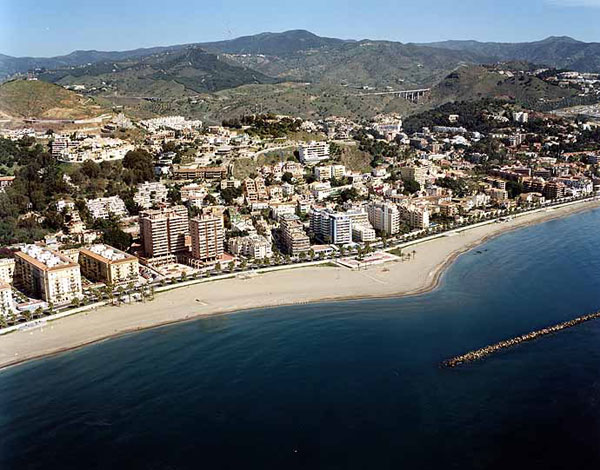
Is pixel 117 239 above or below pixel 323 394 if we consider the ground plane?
above

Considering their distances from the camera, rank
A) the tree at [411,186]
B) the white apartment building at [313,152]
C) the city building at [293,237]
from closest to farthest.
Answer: the city building at [293,237], the tree at [411,186], the white apartment building at [313,152]

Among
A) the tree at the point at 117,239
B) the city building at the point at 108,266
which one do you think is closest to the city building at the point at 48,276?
the city building at the point at 108,266

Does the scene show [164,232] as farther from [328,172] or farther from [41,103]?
[41,103]

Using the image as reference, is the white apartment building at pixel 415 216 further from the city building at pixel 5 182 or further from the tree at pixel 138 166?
the city building at pixel 5 182

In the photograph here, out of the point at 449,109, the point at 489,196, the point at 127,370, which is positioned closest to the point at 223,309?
the point at 127,370

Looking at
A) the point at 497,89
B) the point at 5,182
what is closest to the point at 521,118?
the point at 497,89

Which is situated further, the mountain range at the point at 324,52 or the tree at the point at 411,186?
the mountain range at the point at 324,52
